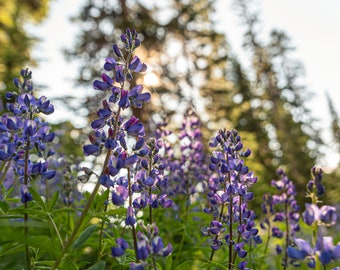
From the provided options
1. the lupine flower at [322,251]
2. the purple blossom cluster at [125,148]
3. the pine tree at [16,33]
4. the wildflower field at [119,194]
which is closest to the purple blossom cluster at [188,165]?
the wildflower field at [119,194]

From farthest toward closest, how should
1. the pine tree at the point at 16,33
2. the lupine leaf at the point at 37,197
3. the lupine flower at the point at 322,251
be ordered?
the pine tree at the point at 16,33
the lupine leaf at the point at 37,197
the lupine flower at the point at 322,251

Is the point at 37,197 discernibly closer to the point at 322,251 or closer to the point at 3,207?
the point at 3,207

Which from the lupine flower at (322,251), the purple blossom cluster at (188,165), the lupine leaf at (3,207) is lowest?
the lupine flower at (322,251)

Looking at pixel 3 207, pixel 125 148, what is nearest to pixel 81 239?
pixel 125 148

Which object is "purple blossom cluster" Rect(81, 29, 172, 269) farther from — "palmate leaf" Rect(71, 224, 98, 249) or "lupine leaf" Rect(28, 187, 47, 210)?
"lupine leaf" Rect(28, 187, 47, 210)

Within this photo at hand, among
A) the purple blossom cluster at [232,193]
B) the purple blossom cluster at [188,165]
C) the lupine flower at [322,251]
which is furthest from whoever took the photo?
the purple blossom cluster at [188,165]

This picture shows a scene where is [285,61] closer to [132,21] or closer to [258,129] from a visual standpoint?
[258,129]

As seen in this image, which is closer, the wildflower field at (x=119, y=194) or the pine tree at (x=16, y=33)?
the wildflower field at (x=119, y=194)

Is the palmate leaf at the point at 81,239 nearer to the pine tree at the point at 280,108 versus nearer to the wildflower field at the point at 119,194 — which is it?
the wildflower field at the point at 119,194

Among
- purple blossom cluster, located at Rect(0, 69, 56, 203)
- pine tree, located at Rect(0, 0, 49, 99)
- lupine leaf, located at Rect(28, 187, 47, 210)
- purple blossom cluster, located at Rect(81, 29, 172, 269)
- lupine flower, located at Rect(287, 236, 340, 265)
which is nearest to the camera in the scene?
lupine flower, located at Rect(287, 236, 340, 265)

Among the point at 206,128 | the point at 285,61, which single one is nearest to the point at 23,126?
the point at 206,128

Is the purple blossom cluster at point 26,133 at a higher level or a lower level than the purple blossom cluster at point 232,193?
higher

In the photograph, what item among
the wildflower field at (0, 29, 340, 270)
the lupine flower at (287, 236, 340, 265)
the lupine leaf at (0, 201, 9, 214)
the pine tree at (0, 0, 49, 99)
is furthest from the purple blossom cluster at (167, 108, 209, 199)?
the pine tree at (0, 0, 49, 99)

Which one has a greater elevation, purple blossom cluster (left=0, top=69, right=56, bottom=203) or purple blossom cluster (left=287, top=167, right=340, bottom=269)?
purple blossom cluster (left=0, top=69, right=56, bottom=203)
